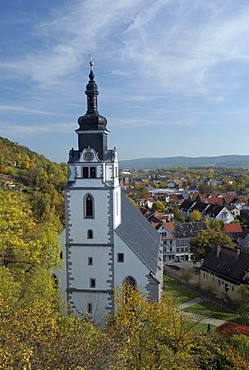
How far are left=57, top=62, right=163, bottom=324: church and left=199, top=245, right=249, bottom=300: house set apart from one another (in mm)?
15536

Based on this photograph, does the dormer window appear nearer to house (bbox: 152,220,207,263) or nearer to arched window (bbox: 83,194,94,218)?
arched window (bbox: 83,194,94,218)

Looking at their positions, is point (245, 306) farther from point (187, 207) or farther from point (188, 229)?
point (187, 207)

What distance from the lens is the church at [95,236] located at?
2500cm

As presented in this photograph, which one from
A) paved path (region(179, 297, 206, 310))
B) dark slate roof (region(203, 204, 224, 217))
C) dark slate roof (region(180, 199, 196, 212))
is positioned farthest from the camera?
dark slate roof (region(180, 199, 196, 212))

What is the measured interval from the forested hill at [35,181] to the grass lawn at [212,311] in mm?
25630

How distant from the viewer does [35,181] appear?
294ft

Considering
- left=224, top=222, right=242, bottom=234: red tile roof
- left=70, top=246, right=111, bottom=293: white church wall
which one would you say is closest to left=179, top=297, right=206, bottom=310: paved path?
left=70, top=246, right=111, bottom=293: white church wall

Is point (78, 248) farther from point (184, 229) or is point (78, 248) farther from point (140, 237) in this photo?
point (184, 229)

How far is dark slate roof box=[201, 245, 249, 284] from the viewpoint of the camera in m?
37.9

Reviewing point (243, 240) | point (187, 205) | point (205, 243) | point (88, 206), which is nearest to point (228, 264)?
point (205, 243)

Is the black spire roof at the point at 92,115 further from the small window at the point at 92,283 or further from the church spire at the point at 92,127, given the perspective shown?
the small window at the point at 92,283

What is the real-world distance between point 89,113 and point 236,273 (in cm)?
2342

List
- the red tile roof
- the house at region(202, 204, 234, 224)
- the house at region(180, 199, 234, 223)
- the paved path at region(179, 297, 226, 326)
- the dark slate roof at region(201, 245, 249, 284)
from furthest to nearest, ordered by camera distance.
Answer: the house at region(180, 199, 234, 223), the house at region(202, 204, 234, 224), the red tile roof, the dark slate roof at region(201, 245, 249, 284), the paved path at region(179, 297, 226, 326)

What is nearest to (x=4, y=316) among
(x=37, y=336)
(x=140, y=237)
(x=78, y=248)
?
A: (x=37, y=336)
